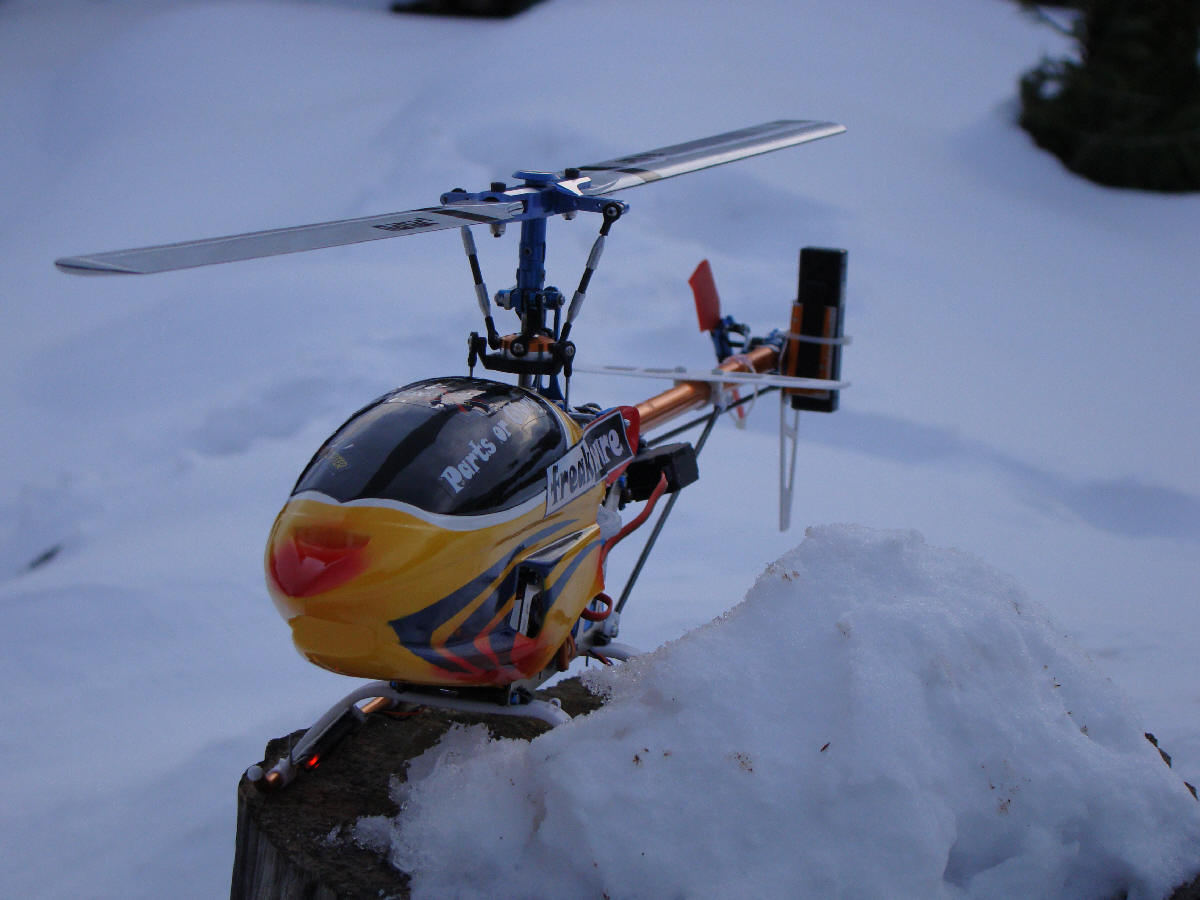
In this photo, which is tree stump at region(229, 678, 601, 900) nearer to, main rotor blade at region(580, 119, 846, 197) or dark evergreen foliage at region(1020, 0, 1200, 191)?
main rotor blade at region(580, 119, 846, 197)

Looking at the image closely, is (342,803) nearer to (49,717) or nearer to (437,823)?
(437,823)

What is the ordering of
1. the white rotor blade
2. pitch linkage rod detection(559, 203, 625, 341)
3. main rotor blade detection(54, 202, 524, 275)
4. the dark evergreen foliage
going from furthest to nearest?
the dark evergreen foliage → the white rotor blade → pitch linkage rod detection(559, 203, 625, 341) → main rotor blade detection(54, 202, 524, 275)

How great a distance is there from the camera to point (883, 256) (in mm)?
4898

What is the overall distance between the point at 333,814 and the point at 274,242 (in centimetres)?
79

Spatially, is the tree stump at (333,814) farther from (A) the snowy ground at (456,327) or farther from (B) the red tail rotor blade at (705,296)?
(B) the red tail rotor blade at (705,296)

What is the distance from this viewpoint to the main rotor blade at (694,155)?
5.73 feet

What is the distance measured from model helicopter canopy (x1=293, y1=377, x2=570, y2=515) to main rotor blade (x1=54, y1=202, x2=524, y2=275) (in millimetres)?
233

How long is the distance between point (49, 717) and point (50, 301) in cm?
252

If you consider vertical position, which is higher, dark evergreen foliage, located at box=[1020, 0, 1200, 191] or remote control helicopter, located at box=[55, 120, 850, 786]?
dark evergreen foliage, located at box=[1020, 0, 1200, 191]

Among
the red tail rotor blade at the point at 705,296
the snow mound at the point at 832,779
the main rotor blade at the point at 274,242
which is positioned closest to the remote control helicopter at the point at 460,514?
the main rotor blade at the point at 274,242

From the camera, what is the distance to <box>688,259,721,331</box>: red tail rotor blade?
250 centimetres

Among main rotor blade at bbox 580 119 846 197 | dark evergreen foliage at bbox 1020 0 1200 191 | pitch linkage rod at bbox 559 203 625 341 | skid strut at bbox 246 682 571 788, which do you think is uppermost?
dark evergreen foliage at bbox 1020 0 1200 191

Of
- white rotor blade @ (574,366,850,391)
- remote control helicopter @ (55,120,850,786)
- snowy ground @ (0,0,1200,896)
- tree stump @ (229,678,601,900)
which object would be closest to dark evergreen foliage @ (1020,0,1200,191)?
snowy ground @ (0,0,1200,896)

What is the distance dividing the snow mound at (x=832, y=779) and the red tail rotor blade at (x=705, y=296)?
1131 mm
